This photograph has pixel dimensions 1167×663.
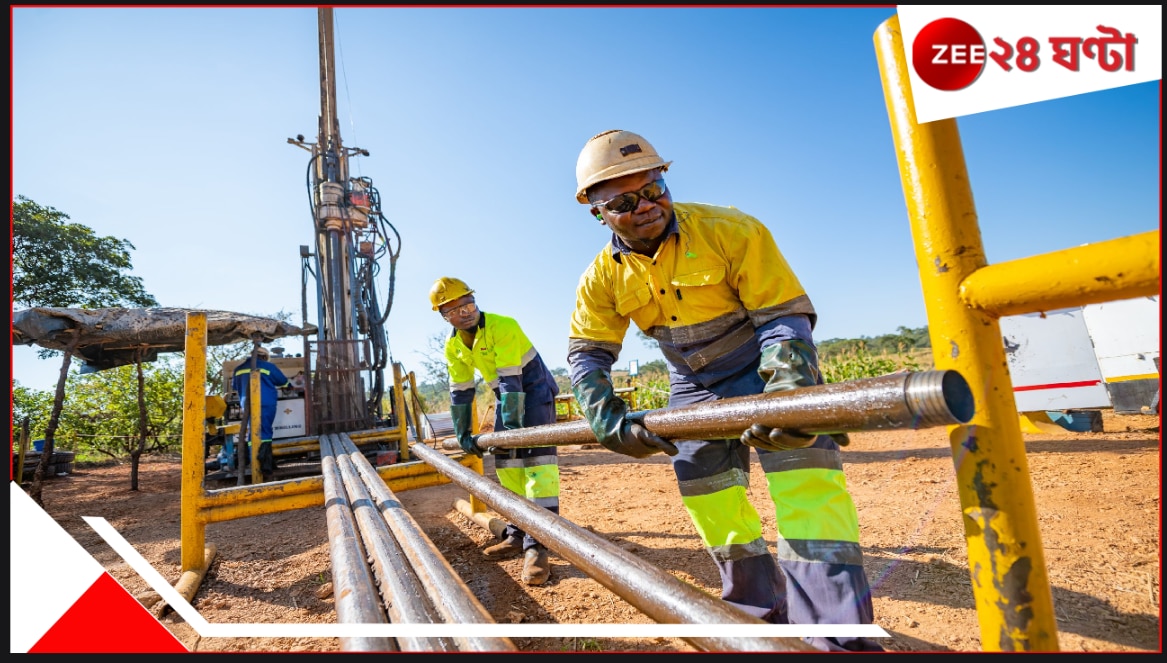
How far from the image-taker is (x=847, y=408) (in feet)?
3.19

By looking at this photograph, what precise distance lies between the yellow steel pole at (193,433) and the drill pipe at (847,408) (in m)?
2.96

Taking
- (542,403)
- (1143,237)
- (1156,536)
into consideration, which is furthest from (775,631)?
(1156,536)

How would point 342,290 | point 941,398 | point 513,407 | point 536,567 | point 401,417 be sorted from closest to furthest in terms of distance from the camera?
1. point 941,398
2. point 536,567
3. point 513,407
4. point 401,417
5. point 342,290

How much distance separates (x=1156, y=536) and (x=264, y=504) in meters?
5.21

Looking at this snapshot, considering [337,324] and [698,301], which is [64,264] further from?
[698,301]

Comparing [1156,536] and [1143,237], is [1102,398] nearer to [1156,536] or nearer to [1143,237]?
[1156,536]

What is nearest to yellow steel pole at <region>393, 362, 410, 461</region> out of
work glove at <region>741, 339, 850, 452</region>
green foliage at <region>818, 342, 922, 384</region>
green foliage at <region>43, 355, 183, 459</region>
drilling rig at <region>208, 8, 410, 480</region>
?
drilling rig at <region>208, 8, 410, 480</region>

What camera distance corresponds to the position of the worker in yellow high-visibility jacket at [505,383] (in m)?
3.58

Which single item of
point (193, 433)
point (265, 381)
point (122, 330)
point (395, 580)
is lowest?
point (395, 580)

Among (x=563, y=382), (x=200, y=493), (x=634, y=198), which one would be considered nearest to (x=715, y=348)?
(x=634, y=198)

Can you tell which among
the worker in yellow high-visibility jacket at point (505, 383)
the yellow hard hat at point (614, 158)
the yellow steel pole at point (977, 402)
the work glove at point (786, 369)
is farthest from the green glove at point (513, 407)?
the yellow steel pole at point (977, 402)

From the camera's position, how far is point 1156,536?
114 inches

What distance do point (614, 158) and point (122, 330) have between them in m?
7.74

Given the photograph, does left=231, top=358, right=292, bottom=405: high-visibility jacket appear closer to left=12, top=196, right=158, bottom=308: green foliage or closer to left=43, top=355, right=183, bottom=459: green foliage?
left=43, top=355, right=183, bottom=459: green foliage
